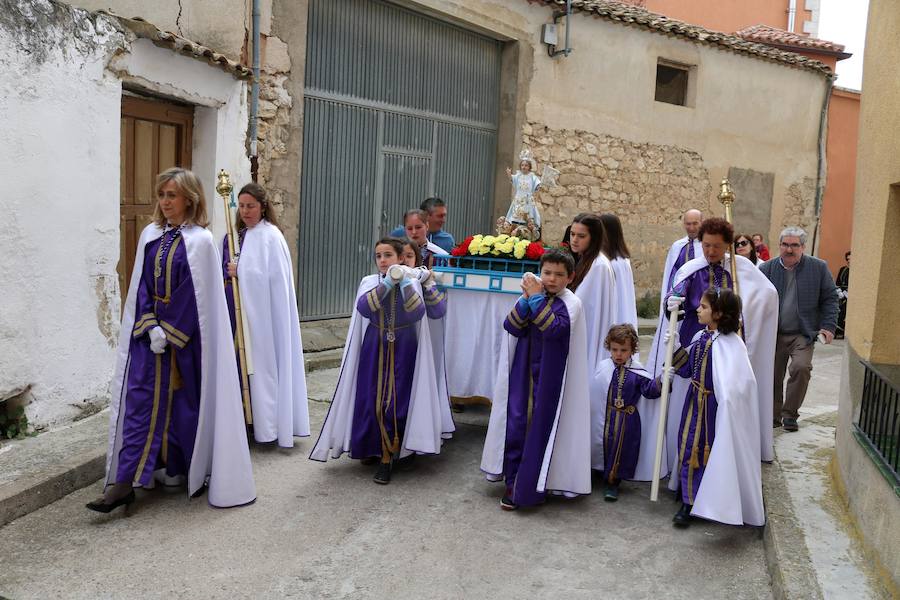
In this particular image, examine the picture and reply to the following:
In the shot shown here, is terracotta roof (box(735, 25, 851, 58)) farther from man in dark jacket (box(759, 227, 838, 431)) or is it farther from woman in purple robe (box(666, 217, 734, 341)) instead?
woman in purple robe (box(666, 217, 734, 341))

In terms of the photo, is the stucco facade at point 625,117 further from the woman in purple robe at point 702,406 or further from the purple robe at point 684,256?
the woman in purple robe at point 702,406

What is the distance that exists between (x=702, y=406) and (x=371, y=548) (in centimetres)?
195

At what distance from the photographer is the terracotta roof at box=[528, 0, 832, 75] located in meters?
12.8

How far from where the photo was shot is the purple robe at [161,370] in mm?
4625

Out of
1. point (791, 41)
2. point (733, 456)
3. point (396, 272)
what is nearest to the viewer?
point (733, 456)

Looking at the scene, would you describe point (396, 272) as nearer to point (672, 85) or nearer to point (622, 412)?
point (622, 412)

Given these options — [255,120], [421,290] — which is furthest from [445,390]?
[255,120]

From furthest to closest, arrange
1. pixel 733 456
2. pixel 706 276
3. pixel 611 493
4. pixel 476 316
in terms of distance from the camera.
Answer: pixel 476 316, pixel 706 276, pixel 611 493, pixel 733 456

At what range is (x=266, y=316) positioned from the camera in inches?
238

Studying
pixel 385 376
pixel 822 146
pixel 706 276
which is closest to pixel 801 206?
pixel 822 146

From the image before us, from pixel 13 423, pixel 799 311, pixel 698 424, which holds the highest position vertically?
pixel 799 311

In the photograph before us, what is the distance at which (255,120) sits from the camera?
8.53 meters

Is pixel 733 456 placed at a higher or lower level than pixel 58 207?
lower

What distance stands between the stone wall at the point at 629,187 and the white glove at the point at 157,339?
8674mm
